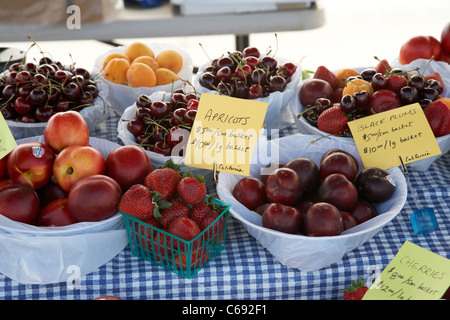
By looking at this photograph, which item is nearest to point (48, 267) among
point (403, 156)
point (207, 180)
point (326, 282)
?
point (207, 180)

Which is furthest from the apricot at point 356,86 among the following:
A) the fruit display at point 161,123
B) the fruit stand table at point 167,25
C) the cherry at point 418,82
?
the fruit stand table at point 167,25

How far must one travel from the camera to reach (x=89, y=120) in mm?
1368

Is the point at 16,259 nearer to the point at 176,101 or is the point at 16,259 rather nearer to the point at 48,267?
the point at 48,267

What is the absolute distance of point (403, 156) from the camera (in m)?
1.15

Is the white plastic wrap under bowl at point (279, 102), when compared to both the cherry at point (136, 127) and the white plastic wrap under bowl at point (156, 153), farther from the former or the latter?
the cherry at point (136, 127)

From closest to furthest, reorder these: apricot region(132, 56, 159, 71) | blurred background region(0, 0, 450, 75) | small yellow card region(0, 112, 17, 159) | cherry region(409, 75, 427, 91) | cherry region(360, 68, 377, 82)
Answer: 1. small yellow card region(0, 112, 17, 159)
2. cherry region(409, 75, 427, 91)
3. cherry region(360, 68, 377, 82)
4. apricot region(132, 56, 159, 71)
5. blurred background region(0, 0, 450, 75)

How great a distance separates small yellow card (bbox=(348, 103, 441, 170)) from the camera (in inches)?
45.1

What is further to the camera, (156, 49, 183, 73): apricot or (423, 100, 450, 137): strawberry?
(156, 49, 183, 73): apricot

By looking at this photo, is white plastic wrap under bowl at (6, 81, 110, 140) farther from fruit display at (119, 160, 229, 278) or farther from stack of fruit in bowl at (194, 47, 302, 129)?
fruit display at (119, 160, 229, 278)

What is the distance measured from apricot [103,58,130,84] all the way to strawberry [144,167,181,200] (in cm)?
65

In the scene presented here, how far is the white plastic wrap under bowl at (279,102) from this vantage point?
135 centimetres

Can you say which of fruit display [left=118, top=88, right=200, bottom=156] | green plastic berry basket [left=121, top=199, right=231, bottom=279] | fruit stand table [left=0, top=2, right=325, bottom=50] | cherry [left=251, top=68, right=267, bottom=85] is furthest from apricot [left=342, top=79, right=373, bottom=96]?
fruit stand table [left=0, top=2, right=325, bottom=50]

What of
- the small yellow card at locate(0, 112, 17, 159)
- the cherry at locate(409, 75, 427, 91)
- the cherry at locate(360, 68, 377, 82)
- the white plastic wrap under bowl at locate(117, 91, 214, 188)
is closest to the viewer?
the small yellow card at locate(0, 112, 17, 159)
